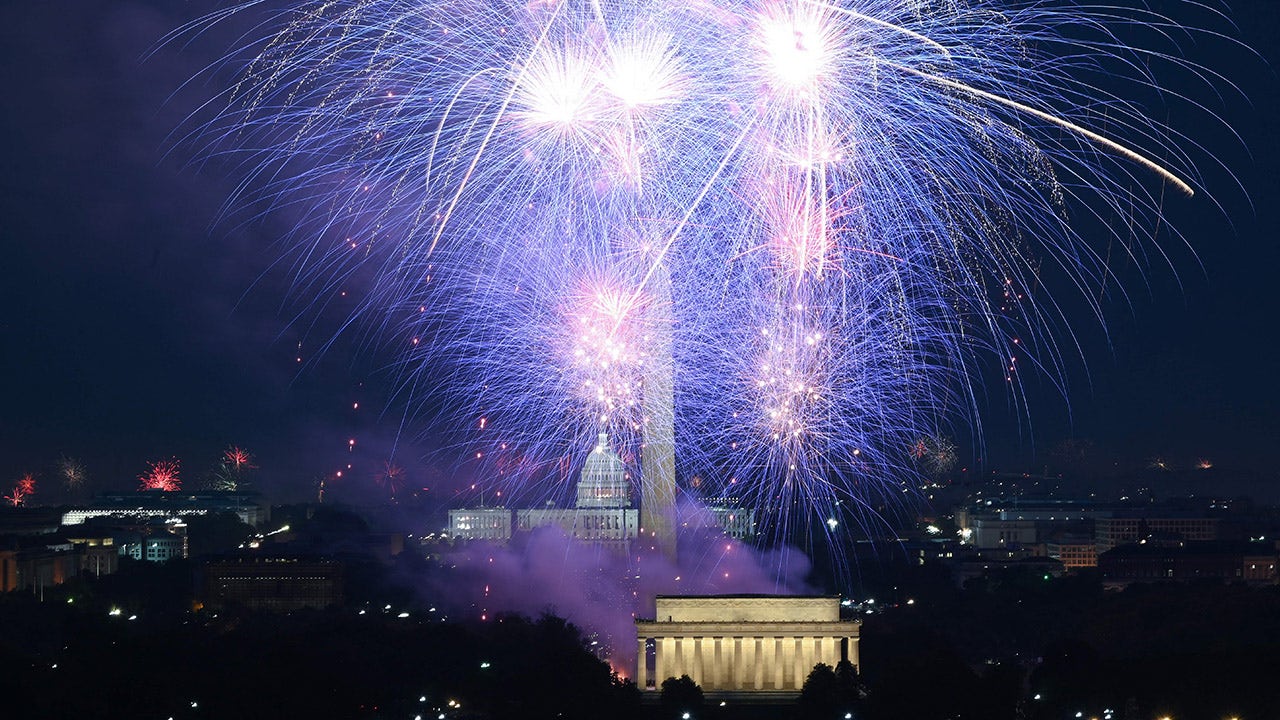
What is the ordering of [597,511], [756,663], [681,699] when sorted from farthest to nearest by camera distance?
1. [597,511]
2. [756,663]
3. [681,699]

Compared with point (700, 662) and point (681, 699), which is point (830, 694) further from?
point (700, 662)

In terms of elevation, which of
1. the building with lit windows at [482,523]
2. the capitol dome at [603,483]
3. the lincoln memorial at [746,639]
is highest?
the capitol dome at [603,483]

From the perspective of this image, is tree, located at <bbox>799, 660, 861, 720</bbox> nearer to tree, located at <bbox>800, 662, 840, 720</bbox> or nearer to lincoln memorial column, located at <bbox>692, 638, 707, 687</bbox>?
tree, located at <bbox>800, 662, 840, 720</bbox>

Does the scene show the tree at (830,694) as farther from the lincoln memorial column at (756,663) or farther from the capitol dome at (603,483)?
the capitol dome at (603,483)

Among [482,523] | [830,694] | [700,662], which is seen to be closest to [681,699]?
[830,694]

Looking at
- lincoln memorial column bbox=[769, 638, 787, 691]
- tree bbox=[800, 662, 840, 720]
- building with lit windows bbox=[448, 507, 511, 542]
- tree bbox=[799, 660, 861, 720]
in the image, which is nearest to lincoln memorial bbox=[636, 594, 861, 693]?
lincoln memorial column bbox=[769, 638, 787, 691]

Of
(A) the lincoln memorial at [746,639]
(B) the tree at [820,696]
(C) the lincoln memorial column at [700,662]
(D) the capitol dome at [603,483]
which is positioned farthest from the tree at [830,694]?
(D) the capitol dome at [603,483]

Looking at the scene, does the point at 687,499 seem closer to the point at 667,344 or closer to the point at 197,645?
the point at 197,645
